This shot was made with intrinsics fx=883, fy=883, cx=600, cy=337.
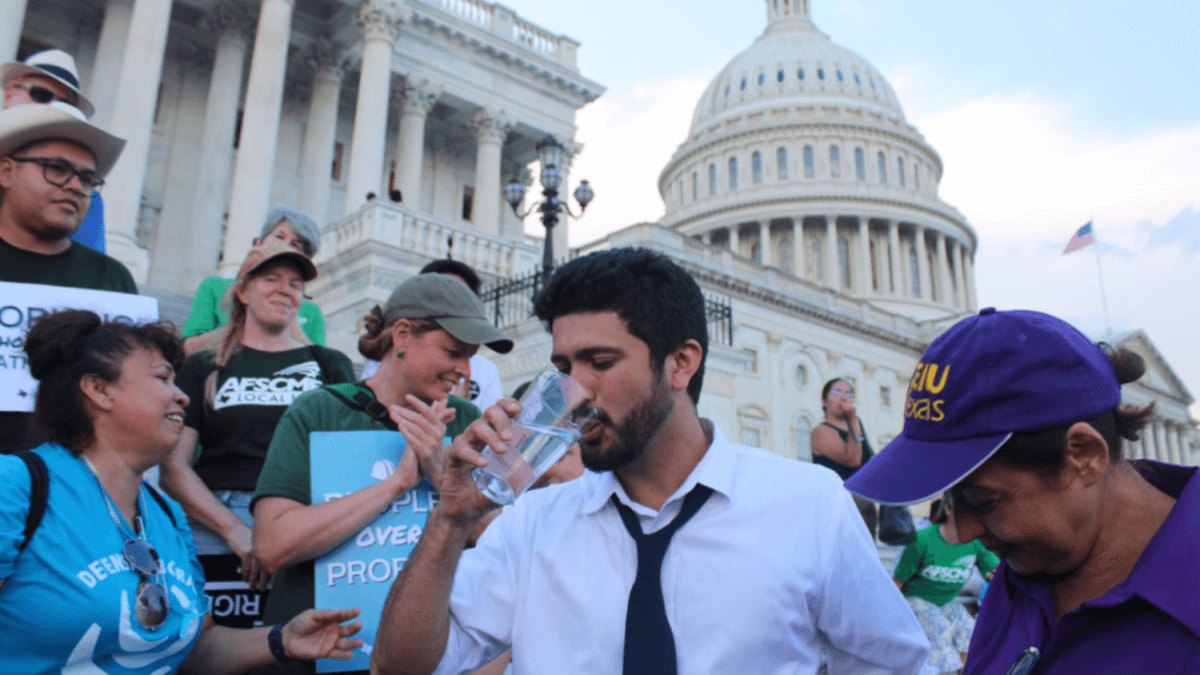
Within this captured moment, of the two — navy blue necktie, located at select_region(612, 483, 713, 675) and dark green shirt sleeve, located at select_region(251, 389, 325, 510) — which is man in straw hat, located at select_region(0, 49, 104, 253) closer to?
dark green shirt sleeve, located at select_region(251, 389, 325, 510)

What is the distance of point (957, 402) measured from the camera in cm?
190

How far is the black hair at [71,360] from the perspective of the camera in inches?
120

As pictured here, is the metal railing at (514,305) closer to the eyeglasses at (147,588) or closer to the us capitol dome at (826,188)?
the eyeglasses at (147,588)

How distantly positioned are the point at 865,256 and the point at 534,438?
75959 mm

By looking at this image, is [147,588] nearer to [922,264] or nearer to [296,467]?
[296,467]

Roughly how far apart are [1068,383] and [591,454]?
3.72ft

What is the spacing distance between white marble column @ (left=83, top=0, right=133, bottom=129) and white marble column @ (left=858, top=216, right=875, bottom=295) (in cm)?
6070

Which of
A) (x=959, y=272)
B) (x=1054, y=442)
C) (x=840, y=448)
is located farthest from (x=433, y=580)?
(x=959, y=272)

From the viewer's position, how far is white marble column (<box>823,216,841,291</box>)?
72.9 meters

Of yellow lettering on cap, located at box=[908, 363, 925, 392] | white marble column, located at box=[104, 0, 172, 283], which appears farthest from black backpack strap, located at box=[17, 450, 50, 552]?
white marble column, located at box=[104, 0, 172, 283]

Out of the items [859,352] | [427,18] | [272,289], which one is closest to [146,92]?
[427,18]

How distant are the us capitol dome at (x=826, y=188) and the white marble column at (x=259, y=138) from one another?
5550 centimetres

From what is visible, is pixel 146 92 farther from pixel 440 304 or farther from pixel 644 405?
pixel 644 405

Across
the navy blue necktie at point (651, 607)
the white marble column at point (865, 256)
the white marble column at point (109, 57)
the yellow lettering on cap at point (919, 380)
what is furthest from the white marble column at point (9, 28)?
the white marble column at point (865, 256)
